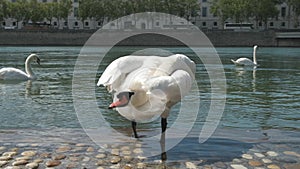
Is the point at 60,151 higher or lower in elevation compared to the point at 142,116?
lower

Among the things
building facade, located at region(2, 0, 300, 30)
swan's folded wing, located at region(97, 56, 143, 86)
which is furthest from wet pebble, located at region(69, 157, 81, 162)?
building facade, located at region(2, 0, 300, 30)

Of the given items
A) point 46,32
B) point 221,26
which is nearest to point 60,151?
point 46,32

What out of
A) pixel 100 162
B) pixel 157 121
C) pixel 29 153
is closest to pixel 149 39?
pixel 157 121

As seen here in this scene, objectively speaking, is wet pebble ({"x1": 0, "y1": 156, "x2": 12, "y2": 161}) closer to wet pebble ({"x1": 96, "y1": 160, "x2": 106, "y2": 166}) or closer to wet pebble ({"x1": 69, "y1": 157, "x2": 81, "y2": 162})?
wet pebble ({"x1": 69, "y1": 157, "x2": 81, "y2": 162})

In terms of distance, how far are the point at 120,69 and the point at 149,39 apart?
236ft

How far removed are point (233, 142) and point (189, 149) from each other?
90 cm

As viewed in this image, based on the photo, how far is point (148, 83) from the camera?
6.10 m

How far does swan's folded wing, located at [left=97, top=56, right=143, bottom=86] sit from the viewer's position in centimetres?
654

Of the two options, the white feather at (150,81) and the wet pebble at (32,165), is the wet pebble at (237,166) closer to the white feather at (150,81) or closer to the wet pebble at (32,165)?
the white feather at (150,81)

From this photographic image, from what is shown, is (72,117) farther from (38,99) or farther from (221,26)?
(221,26)

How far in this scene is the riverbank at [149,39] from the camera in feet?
253

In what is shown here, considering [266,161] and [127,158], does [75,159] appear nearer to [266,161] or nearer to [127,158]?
[127,158]

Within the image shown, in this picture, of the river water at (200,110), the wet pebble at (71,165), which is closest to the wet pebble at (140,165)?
the wet pebble at (71,165)

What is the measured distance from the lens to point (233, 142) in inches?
305
